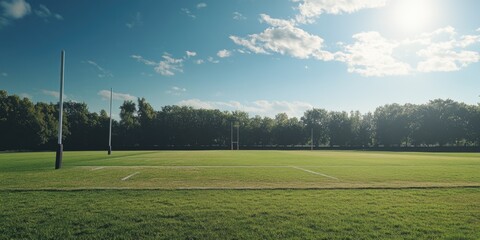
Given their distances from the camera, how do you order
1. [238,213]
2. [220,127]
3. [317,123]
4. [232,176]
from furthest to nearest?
[317,123] → [220,127] → [232,176] → [238,213]

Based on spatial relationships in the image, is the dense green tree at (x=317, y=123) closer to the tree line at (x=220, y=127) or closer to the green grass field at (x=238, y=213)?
the tree line at (x=220, y=127)

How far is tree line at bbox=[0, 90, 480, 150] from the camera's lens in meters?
83.9

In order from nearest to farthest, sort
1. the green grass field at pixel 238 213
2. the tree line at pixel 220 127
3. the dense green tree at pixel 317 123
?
the green grass field at pixel 238 213 → the tree line at pixel 220 127 → the dense green tree at pixel 317 123

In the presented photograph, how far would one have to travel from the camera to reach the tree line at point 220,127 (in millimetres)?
83938

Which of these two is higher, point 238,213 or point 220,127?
point 220,127

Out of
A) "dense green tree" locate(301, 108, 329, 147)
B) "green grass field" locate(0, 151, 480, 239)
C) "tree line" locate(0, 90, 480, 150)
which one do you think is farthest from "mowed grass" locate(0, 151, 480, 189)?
"dense green tree" locate(301, 108, 329, 147)

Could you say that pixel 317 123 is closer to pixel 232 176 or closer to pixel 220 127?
pixel 220 127

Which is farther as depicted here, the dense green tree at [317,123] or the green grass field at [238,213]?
the dense green tree at [317,123]

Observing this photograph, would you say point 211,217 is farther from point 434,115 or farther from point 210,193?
point 434,115

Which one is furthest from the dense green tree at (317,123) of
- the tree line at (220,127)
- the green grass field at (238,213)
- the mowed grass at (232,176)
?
the green grass field at (238,213)

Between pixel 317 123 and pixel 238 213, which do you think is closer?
pixel 238 213

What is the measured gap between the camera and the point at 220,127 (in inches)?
4577

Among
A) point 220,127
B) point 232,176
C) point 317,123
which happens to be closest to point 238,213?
point 232,176

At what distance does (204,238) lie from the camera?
16.4 feet
